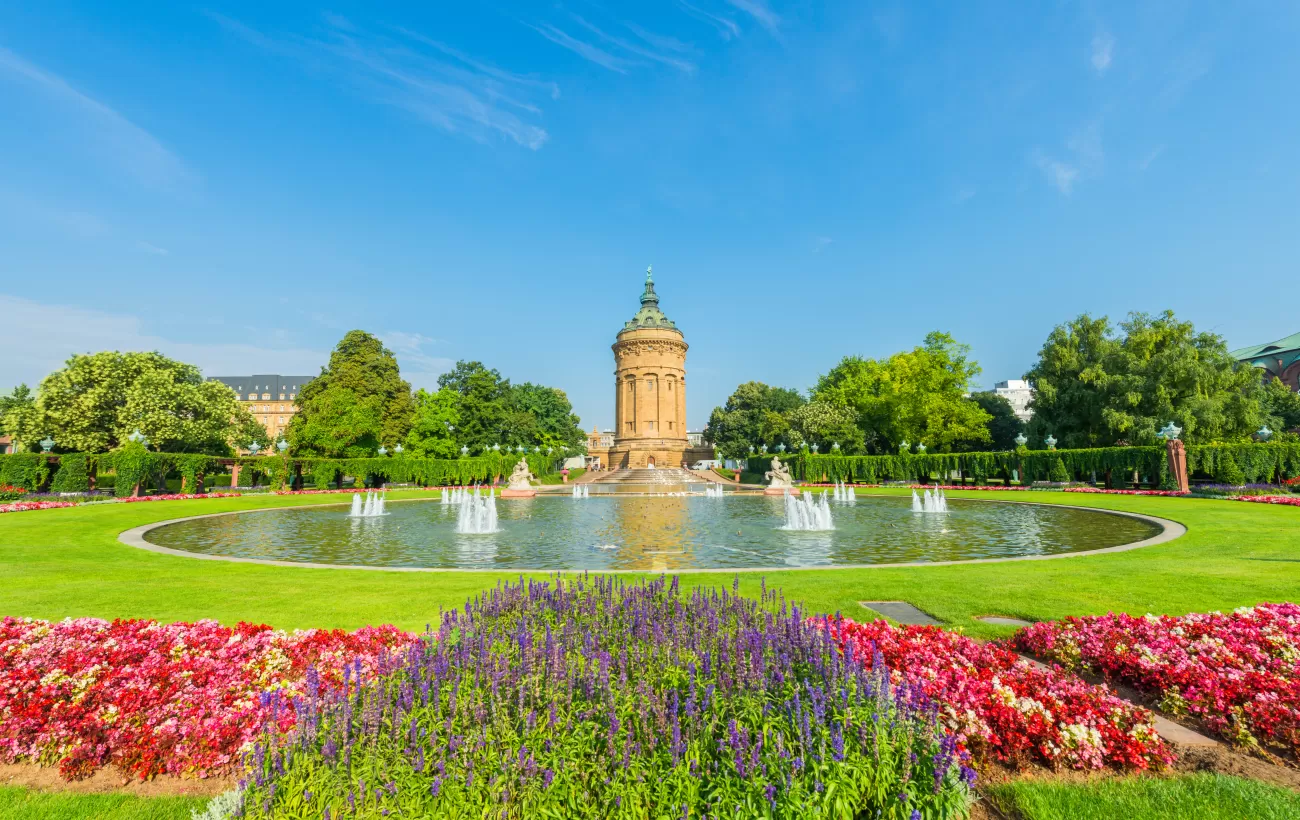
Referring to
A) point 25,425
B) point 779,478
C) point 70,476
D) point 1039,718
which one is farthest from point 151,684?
point 25,425

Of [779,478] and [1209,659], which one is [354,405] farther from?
[1209,659]

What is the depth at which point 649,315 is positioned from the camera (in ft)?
302

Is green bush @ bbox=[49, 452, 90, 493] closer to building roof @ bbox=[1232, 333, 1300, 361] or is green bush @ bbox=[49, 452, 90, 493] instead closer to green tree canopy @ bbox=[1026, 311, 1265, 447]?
green tree canopy @ bbox=[1026, 311, 1265, 447]

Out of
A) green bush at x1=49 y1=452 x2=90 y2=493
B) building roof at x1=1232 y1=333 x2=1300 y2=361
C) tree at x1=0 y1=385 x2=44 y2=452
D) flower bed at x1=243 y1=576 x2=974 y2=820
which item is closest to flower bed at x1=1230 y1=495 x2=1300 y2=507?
flower bed at x1=243 y1=576 x2=974 y2=820

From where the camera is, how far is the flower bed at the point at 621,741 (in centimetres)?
315

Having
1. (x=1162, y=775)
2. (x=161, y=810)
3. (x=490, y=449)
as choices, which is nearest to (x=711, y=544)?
(x=1162, y=775)

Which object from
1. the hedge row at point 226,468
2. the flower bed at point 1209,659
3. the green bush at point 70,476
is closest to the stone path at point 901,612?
the flower bed at point 1209,659

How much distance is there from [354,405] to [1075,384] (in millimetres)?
57501

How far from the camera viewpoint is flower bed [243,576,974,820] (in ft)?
10.3

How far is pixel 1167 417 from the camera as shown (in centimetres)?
4097

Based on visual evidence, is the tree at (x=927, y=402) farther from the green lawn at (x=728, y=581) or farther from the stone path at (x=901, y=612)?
the stone path at (x=901, y=612)

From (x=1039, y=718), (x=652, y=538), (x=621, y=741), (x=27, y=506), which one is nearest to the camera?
(x=621, y=741)

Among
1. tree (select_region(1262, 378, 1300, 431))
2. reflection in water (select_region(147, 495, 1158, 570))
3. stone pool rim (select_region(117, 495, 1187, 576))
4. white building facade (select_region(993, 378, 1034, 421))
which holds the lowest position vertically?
reflection in water (select_region(147, 495, 1158, 570))

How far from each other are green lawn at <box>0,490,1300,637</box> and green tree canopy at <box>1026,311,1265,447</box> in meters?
32.9
